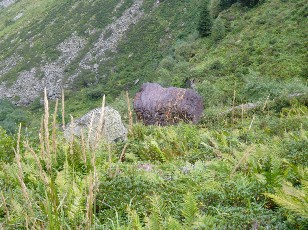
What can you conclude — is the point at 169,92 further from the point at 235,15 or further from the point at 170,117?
the point at 235,15

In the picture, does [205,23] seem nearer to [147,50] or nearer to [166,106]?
[147,50]

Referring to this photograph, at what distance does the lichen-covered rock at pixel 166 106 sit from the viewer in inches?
718

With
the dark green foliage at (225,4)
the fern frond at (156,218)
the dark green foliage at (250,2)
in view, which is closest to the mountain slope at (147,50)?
the dark green foliage at (250,2)

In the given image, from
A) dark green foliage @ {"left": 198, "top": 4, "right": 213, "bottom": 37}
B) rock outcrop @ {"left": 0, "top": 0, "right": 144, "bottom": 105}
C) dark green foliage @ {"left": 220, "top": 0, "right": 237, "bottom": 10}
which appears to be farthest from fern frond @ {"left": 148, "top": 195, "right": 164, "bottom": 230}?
rock outcrop @ {"left": 0, "top": 0, "right": 144, "bottom": 105}

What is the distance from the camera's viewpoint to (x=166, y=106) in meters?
18.6

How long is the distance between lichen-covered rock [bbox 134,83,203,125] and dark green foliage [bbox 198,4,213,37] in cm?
2822

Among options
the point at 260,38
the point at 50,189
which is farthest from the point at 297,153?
the point at 260,38

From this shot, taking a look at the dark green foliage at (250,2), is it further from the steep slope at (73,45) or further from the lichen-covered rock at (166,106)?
the lichen-covered rock at (166,106)

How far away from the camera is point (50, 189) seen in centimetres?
252

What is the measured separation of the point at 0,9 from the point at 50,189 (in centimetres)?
13131

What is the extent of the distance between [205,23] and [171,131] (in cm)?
3964

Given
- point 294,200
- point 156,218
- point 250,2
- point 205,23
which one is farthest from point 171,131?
point 250,2

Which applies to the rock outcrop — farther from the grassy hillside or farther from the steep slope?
the grassy hillside

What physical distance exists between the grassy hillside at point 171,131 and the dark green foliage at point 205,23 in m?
1.19
